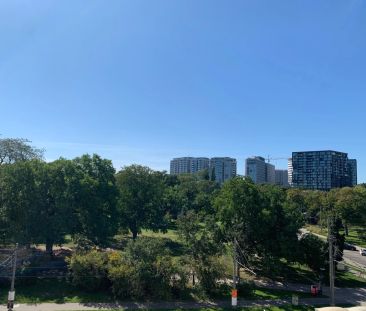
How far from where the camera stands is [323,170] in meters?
186

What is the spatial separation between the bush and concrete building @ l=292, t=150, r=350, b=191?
531 feet

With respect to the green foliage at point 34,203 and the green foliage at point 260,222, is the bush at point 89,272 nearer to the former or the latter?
the green foliage at point 34,203

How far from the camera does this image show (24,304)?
29750 millimetres

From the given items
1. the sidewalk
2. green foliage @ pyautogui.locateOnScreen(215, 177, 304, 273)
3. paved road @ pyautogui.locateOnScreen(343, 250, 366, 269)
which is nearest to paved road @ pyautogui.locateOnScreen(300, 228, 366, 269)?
paved road @ pyautogui.locateOnScreen(343, 250, 366, 269)

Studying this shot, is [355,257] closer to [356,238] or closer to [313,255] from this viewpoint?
[356,238]

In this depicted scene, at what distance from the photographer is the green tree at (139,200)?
5603 centimetres

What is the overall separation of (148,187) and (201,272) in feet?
86.0

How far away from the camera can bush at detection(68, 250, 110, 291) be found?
3256cm

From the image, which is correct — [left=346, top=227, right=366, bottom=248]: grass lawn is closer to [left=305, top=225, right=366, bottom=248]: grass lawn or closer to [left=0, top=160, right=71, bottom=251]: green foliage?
[left=305, top=225, right=366, bottom=248]: grass lawn

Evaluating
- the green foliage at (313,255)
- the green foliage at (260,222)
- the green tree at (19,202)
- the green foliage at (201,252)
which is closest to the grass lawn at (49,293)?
the green tree at (19,202)

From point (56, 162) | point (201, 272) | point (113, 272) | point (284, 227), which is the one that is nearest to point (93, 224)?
point (56, 162)

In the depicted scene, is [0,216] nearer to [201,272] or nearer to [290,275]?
[201,272]

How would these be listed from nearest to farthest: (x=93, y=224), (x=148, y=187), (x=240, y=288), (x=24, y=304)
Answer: (x=24, y=304) → (x=240, y=288) → (x=93, y=224) → (x=148, y=187)

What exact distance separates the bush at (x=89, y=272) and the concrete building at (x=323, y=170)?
161734 mm
